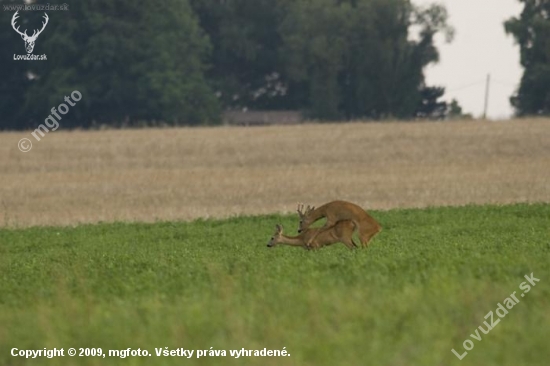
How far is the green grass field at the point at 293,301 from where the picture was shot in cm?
1070

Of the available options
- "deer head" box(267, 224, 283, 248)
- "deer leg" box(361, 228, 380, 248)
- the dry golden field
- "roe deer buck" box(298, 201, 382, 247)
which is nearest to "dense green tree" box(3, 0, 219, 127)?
the dry golden field

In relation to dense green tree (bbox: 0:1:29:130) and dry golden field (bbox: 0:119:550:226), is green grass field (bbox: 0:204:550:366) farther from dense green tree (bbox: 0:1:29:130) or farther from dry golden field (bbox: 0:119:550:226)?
dense green tree (bbox: 0:1:29:130)

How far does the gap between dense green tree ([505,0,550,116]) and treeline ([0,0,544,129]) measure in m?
5.23

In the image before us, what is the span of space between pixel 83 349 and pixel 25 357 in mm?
472

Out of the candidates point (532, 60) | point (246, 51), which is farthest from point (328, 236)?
point (246, 51)

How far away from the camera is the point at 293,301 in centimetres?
1281

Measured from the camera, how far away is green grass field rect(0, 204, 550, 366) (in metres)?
10.7

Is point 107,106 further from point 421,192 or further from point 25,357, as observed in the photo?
point 25,357

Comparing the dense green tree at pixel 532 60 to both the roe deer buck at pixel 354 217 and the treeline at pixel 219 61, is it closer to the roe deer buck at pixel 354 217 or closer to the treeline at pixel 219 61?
the treeline at pixel 219 61

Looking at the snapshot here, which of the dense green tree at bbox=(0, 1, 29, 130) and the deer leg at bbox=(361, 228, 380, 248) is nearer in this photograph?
the deer leg at bbox=(361, 228, 380, 248)

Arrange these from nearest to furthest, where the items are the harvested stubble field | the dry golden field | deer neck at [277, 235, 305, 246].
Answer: the harvested stubble field
deer neck at [277, 235, 305, 246]
the dry golden field

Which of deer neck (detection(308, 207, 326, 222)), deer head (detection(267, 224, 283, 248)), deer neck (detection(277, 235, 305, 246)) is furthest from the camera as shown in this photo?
deer neck (detection(308, 207, 326, 222))

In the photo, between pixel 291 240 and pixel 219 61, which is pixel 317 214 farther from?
pixel 219 61

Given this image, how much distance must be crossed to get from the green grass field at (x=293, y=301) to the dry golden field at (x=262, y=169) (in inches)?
513
